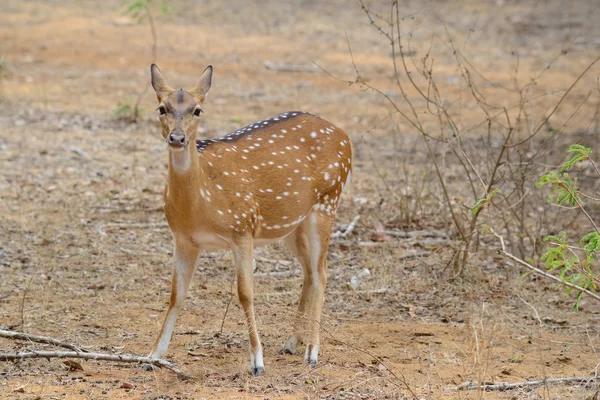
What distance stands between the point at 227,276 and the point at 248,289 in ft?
7.53

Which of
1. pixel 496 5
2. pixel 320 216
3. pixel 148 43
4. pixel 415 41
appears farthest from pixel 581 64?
pixel 320 216

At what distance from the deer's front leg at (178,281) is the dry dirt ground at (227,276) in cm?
22

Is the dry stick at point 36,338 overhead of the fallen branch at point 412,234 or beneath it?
overhead

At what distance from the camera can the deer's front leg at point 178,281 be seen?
6.79 metres

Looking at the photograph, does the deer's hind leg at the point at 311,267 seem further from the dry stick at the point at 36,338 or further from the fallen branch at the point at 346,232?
the fallen branch at the point at 346,232

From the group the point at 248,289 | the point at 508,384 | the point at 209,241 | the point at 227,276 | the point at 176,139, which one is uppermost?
the point at 176,139

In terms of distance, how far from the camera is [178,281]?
687 cm

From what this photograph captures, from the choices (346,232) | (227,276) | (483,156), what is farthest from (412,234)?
(483,156)

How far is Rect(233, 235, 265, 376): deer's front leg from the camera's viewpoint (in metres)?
6.66

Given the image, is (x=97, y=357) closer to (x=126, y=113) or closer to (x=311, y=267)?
(x=311, y=267)

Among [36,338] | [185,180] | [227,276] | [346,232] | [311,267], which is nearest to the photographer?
[36,338]

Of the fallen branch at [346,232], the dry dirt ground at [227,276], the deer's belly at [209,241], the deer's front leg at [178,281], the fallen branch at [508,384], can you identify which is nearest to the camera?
the fallen branch at [508,384]

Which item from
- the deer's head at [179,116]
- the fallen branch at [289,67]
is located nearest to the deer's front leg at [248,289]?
the deer's head at [179,116]

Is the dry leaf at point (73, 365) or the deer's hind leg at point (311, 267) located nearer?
the dry leaf at point (73, 365)
